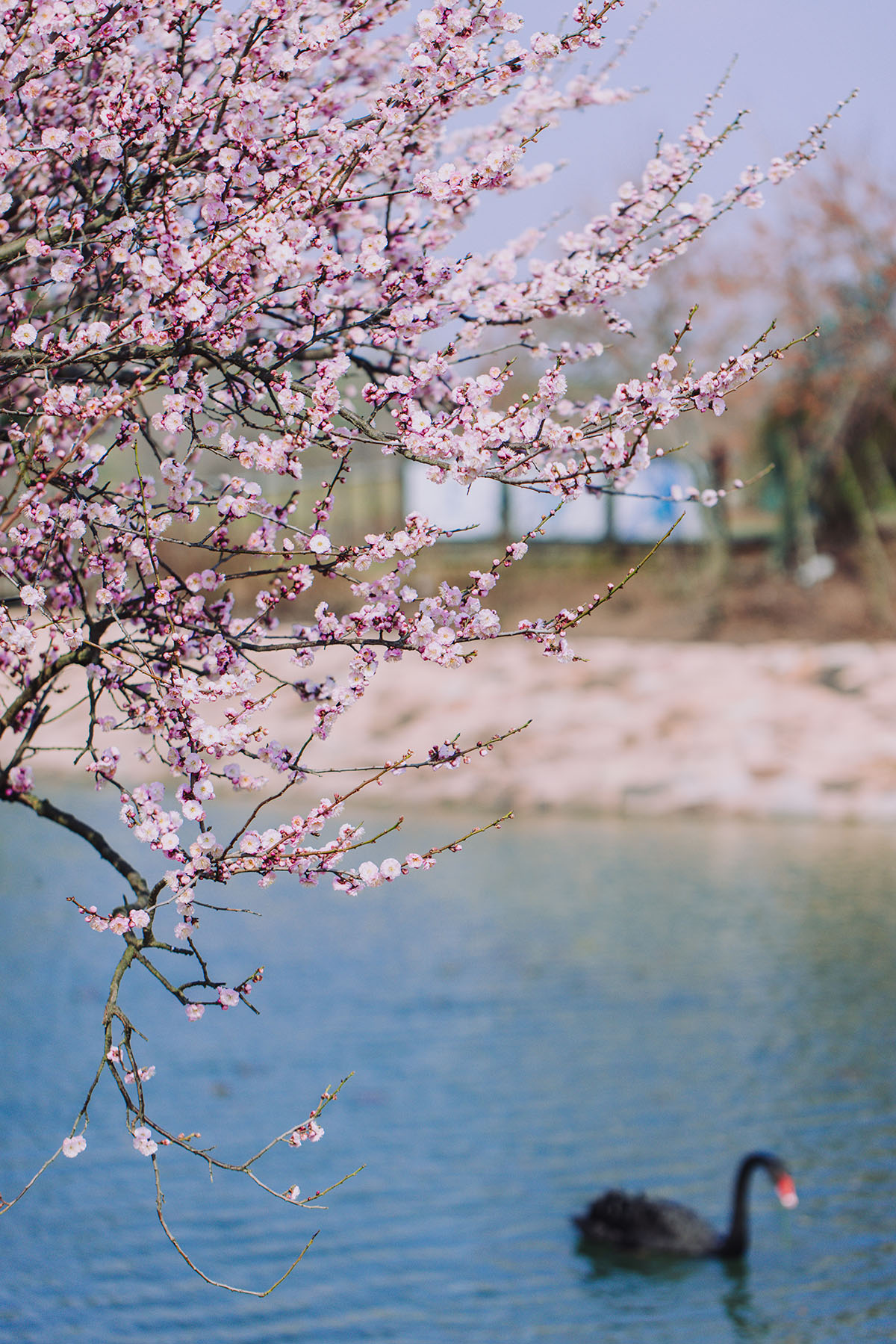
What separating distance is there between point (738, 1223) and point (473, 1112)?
6.79 feet

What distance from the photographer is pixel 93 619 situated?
13.5 ft

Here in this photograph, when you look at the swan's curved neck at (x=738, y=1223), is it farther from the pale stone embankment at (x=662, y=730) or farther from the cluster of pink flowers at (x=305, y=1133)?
the pale stone embankment at (x=662, y=730)

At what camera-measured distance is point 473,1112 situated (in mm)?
9156

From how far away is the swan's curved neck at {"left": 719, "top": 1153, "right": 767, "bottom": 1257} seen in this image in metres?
7.59

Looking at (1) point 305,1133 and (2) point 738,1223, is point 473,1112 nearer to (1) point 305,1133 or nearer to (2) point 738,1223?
(2) point 738,1223

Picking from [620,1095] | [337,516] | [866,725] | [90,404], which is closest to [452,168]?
[90,404]


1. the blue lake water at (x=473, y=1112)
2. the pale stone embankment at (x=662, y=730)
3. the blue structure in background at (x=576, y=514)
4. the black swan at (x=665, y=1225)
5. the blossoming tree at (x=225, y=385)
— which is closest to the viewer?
the blossoming tree at (x=225, y=385)

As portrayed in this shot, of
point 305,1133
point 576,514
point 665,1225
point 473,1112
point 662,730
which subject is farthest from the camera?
point 576,514

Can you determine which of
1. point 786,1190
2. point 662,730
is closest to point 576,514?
point 662,730

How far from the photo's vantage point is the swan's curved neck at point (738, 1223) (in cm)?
759

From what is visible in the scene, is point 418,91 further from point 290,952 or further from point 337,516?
point 337,516

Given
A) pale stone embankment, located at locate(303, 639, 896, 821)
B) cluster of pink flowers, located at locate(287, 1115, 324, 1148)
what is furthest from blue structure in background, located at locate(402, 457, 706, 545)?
cluster of pink flowers, located at locate(287, 1115, 324, 1148)

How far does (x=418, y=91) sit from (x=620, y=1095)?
7240 mm

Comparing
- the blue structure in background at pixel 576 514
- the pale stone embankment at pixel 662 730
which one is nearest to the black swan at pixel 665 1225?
the pale stone embankment at pixel 662 730
